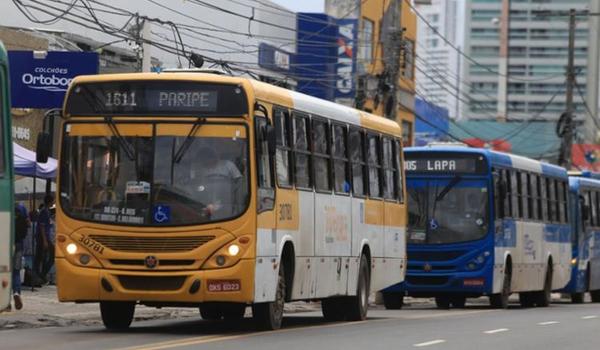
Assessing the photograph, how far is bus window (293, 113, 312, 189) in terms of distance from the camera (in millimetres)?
21547

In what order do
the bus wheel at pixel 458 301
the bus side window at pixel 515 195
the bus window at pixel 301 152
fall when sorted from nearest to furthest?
1. the bus window at pixel 301 152
2. the bus side window at pixel 515 195
3. the bus wheel at pixel 458 301

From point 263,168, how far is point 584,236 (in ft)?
74.8

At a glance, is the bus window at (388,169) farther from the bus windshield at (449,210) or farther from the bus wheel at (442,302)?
the bus wheel at (442,302)

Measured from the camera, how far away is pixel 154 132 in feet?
63.9

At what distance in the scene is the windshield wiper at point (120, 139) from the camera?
19422 mm

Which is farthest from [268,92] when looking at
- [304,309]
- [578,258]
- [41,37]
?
[578,258]

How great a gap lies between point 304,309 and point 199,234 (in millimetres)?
11564

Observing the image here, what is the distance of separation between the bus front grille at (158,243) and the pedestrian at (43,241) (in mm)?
10210

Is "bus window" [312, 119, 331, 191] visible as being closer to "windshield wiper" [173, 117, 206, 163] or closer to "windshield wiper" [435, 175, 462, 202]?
"windshield wiper" [173, 117, 206, 163]

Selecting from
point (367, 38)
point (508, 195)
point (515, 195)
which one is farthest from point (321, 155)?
point (367, 38)

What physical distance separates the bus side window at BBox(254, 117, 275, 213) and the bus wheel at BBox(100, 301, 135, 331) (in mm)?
2201

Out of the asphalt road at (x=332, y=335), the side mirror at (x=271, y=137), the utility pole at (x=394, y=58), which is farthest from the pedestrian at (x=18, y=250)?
the utility pole at (x=394, y=58)

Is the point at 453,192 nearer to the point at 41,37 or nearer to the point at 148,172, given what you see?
the point at 41,37

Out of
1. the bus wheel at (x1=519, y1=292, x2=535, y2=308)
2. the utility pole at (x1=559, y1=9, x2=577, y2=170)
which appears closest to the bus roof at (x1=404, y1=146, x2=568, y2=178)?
the bus wheel at (x1=519, y1=292, x2=535, y2=308)
